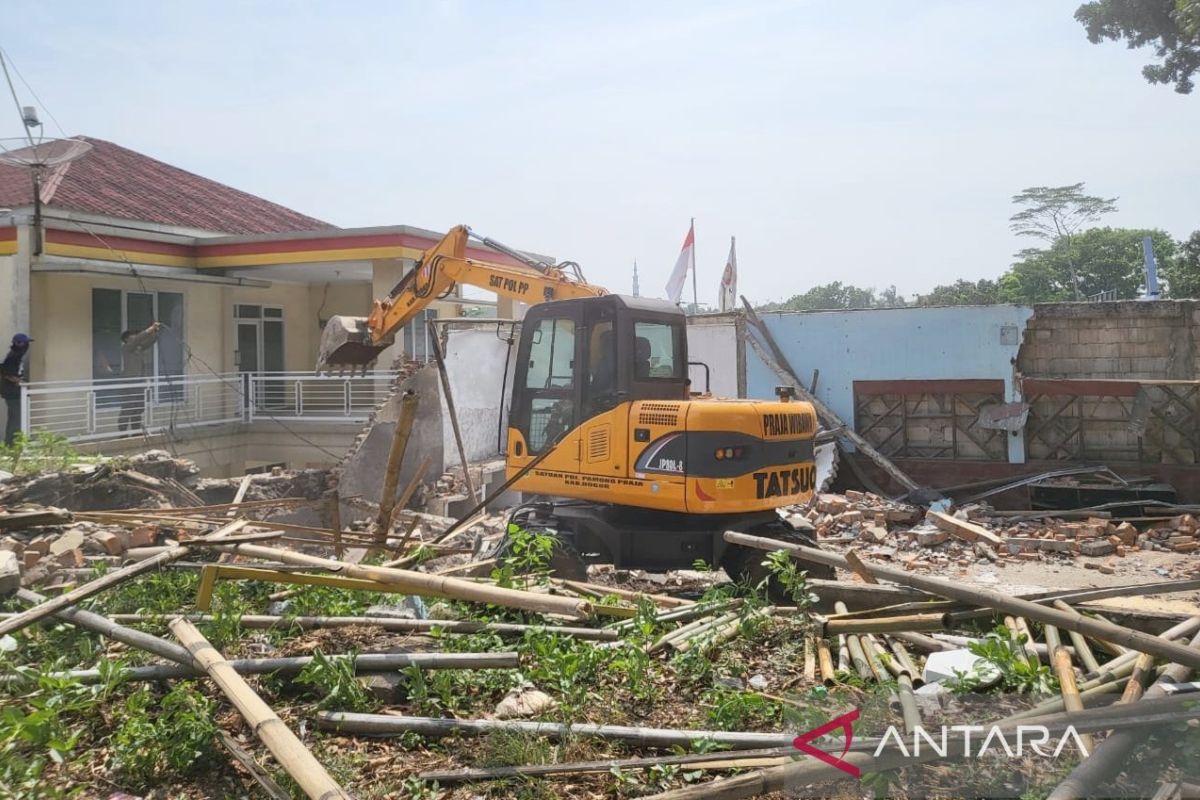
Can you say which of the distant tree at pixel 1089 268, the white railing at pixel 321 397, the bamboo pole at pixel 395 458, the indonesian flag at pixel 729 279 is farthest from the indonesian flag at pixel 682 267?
the distant tree at pixel 1089 268

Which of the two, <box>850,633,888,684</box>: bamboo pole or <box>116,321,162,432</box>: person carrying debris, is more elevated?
<box>116,321,162,432</box>: person carrying debris

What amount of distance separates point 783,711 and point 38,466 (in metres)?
9.88

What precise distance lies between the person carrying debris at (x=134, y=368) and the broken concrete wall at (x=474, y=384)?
4865mm

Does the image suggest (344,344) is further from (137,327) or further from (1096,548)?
(1096,548)

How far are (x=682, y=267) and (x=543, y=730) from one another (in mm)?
17493

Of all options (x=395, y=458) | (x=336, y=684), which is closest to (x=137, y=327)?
(x=395, y=458)

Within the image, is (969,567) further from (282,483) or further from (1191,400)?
(282,483)

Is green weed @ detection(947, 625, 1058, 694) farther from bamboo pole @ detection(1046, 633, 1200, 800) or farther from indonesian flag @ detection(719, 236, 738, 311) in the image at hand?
indonesian flag @ detection(719, 236, 738, 311)

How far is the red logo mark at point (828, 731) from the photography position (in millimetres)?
3189

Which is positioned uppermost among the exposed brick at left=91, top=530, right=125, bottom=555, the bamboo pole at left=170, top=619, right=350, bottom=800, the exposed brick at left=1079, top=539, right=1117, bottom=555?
the bamboo pole at left=170, top=619, right=350, bottom=800

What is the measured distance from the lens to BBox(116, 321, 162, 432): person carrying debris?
14.7 m

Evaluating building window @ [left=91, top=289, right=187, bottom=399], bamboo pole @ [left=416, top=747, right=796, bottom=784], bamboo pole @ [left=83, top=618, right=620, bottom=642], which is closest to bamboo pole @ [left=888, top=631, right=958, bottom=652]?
bamboo pole @ [left=416, top=747, right=796, bottom=784]

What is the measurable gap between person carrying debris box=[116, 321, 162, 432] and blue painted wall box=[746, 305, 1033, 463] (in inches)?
416

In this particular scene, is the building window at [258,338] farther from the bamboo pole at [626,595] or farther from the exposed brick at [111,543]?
the bamboo pole at [626,595]
